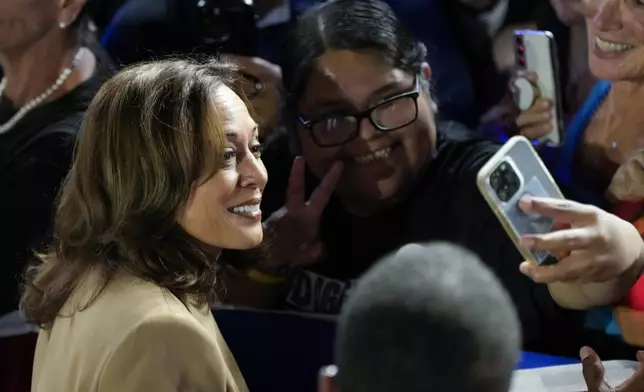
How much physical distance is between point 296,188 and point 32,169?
0.39m

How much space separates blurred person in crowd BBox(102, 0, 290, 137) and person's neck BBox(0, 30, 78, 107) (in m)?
0.12

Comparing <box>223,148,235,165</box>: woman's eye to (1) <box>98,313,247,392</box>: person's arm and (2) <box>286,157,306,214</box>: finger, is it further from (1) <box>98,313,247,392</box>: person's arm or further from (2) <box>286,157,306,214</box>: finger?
(2) <box>286,157,306,214</box>: finger

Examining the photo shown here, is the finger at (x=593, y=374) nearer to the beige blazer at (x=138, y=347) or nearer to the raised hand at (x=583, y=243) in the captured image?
the raised hand at (x=583, y=243)

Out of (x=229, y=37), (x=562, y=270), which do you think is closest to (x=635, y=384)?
(x=562, y=270)

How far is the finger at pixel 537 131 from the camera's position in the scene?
3.40 ft

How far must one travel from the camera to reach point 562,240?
0.87m

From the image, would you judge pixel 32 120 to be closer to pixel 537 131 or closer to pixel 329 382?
pixel 537 131

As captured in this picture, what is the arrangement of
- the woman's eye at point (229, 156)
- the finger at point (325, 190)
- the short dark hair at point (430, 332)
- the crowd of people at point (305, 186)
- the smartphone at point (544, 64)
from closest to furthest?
the short dark hair at point (430, 332) < the crowd of people at point (305, 186) < the woman's eye at point (229, 156) < the smartphone at point (544, 64) < the finger at point (325, 190)

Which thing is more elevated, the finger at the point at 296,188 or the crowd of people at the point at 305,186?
the crowd of people at the point at 305,186

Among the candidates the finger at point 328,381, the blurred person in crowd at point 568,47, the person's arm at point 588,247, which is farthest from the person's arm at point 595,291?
the finger at point 328,381

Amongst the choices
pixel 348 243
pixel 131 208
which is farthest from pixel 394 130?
pixel 131 208

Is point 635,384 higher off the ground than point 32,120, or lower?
lower

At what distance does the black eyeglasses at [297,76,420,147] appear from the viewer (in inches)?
42.3

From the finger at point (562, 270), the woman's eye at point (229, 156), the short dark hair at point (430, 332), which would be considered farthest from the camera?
the finger at point (562, 270)
